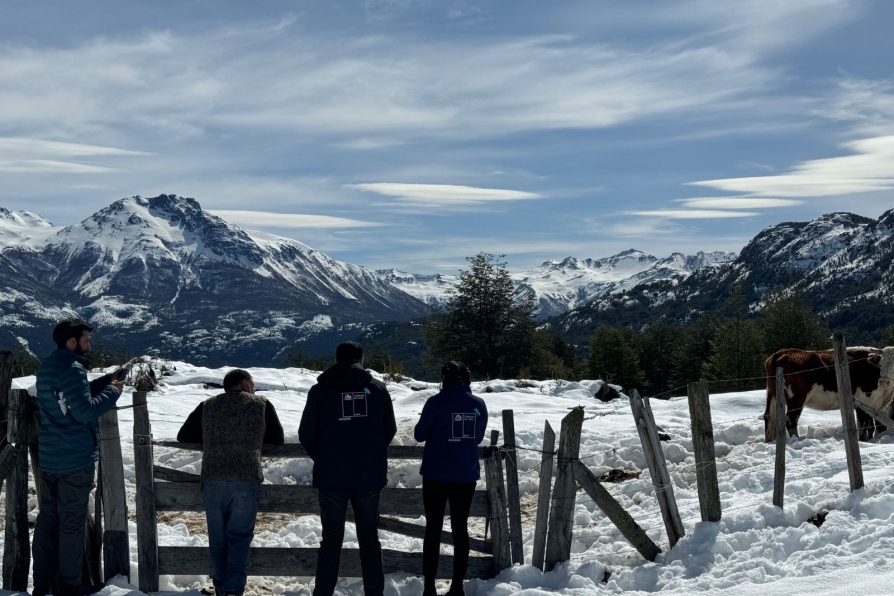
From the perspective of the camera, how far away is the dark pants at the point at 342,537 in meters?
7.52

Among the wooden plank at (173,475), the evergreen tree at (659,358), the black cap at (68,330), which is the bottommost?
the evergreen tree at (659,358)

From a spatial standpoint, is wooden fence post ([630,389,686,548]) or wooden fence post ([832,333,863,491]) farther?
wooden fence post ([832,333,863,491])

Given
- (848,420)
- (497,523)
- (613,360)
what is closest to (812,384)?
(848,420)

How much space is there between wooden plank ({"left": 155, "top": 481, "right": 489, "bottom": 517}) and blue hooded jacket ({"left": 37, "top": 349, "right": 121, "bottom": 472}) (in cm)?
86

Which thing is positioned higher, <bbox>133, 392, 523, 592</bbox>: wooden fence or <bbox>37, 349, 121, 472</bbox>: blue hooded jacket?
<bbox>37, 349, 121, 472</bbox>: blue hooded jacket

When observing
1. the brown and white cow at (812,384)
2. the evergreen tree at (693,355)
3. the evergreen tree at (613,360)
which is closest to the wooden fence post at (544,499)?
the brown and white cow at (812,384)

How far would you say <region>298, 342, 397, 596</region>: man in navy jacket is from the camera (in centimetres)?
742

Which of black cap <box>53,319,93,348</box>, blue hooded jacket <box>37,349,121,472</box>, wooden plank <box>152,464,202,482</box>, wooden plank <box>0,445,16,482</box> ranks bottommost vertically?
wooden plank <box>152,464,202,482</box>

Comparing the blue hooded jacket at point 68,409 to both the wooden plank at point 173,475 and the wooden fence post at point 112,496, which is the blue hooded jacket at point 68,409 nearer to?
the wooden fence post at point 112,496

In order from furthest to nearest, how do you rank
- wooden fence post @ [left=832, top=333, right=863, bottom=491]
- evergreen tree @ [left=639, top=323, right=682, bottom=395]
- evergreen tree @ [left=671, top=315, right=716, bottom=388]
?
evergreen tree @ [left=639, top=323, right=682, bottom=395], evergreen tree @ [left=671, top=315, right=716, bottom=388], wooden fence post @ [left=832, top=333, right=863, bottom=491]

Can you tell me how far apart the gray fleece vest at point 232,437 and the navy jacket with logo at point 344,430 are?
513mm

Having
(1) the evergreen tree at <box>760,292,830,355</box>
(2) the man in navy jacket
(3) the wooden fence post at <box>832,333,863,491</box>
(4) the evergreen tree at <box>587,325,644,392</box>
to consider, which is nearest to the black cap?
(2) the man in navy jacket

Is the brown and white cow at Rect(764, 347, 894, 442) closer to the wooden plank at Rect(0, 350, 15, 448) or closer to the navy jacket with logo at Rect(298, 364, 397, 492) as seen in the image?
the navy jacket with logo at Rect(298, 364, 397, 492)

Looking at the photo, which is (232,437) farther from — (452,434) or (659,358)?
(659,358)
